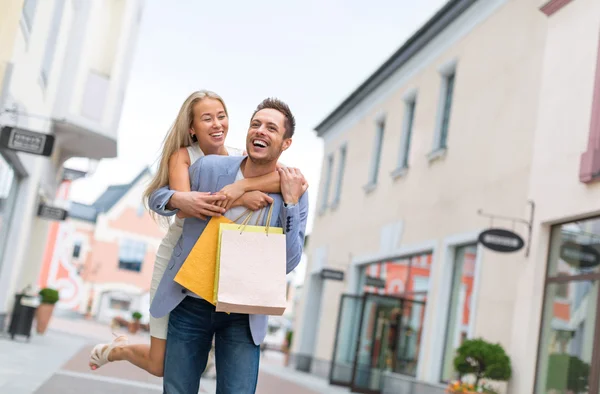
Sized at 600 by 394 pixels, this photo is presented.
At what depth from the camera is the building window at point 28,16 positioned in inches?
447

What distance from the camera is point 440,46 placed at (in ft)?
54.6

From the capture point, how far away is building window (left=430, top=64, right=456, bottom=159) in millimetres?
15859

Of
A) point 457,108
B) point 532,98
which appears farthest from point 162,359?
point 457,108

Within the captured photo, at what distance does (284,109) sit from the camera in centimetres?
332

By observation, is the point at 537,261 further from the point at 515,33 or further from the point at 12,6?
the point at 12,6

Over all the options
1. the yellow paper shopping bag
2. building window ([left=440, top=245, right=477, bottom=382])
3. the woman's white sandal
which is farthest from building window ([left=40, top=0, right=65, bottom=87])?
the yellow paper shopping bag

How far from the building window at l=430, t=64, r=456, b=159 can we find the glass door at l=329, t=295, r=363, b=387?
3.97m

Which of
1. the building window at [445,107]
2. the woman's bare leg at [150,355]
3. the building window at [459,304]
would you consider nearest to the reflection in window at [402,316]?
the building window at [459,304]

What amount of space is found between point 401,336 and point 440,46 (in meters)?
5.86

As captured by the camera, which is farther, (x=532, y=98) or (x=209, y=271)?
(x=532, y=98)

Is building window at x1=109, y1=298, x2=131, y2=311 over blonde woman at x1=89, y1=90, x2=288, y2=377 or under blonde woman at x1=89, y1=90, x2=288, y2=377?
under

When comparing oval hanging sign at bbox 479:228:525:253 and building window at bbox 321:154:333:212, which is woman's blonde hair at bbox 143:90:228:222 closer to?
oval hanging sign at bbox 479:228:525:253

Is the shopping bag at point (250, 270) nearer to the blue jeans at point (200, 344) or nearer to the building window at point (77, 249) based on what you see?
the blue jeans at point (200, 344)

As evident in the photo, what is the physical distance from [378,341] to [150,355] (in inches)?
539
